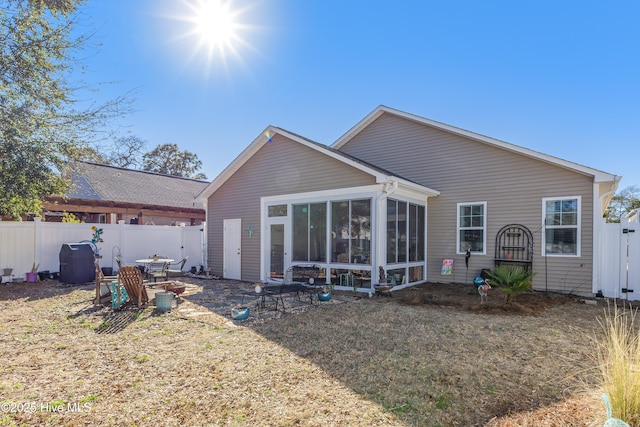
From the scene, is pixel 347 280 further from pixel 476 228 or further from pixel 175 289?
pixel 175 289

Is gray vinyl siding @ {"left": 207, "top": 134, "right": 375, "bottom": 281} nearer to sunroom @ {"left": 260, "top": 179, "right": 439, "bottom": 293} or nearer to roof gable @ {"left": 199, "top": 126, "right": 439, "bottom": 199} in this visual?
roof gable @ {"left": 199, "top": 126, "right": 439, "bottom": 199}

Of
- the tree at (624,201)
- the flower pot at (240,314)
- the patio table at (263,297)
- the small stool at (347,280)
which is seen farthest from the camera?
the tree at (624,201)

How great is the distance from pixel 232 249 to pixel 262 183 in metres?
2.69

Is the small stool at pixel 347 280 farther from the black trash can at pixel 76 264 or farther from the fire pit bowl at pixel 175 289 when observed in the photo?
the black trash can at pixel 76 264

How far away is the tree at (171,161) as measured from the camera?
38.8 metres

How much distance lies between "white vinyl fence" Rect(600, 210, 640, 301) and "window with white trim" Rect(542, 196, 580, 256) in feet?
2.08

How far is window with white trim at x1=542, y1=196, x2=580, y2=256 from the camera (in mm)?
9039

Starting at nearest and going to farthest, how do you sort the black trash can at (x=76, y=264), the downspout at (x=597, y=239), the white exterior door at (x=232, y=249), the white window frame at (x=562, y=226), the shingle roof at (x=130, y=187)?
the downspout at (x=597, y=239) < the white window frame at (x=562, y=226) < the black trash can at (x=76, y=264) < the white exterior door at (x=232, y=249) < the shingle roof at (x=130, y=187)

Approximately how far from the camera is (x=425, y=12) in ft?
33.5

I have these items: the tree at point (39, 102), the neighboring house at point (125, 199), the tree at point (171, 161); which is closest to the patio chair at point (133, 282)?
the tree at point (39, 102)

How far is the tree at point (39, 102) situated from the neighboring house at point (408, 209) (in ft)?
14.5

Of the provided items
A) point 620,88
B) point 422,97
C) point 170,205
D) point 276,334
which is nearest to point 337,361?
point 276,334

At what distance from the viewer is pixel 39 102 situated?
814 centimetres

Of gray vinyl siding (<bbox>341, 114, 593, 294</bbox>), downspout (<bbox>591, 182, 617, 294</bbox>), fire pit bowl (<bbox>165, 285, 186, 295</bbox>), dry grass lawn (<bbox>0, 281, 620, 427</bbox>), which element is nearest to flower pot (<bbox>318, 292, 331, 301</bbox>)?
dry grass lawn (<bbox>0, 281, 620, 427</bbox>)
